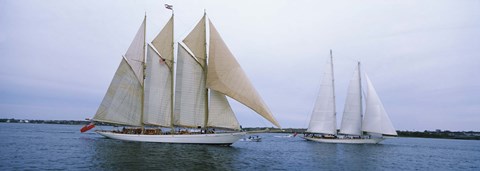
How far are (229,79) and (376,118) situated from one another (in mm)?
31065

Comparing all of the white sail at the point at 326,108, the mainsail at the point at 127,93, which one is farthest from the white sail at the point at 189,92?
the white sail at the point at 326,108

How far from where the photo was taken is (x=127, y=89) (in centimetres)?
4616

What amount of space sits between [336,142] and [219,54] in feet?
104

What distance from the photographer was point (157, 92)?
4466 centimetres

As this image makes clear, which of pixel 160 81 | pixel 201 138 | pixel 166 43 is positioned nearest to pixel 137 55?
pixel 166 43

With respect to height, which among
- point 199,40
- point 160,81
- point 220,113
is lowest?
point 220,113

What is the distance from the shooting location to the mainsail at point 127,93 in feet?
151

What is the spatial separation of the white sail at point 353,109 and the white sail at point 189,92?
27.9m

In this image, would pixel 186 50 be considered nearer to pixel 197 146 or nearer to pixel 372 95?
pixel 197 146

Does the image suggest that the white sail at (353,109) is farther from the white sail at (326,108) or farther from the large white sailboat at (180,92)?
the large white sailboat at (180,92)

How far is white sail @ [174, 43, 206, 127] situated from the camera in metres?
41.2

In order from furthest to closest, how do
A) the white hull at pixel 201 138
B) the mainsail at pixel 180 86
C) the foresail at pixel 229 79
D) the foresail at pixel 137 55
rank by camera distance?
the foresail at pixel 137 55, the white hull at pixel 201 138, the mainsail at pixel 180 86, the foresail at pixel 229 79

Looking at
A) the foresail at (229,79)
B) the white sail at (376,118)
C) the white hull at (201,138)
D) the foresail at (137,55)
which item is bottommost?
the white hull at (201,138)

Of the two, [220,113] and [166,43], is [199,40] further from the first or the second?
[220,113]
